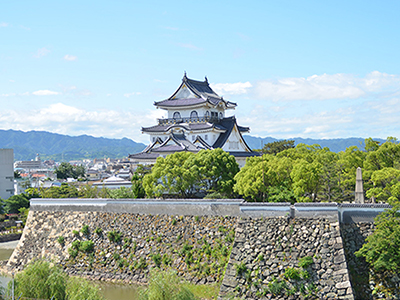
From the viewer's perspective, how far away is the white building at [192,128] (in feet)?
129

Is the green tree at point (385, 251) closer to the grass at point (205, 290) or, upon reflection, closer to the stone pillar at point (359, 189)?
the stone pillar at point (359, 189)

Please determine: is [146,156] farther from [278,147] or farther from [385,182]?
[385,182]

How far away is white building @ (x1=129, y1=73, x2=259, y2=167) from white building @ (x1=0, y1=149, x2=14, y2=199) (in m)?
18.1

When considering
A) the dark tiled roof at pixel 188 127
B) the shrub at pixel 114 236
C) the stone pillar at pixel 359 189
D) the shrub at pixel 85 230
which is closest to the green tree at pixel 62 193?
the dark tiled roof at pixel 188 127

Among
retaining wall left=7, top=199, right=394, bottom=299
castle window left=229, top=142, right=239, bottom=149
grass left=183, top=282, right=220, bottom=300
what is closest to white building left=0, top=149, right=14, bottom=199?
retaining wall left=7, top=199, right=394, bottom=299

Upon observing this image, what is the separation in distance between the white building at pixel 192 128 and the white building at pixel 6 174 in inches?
711

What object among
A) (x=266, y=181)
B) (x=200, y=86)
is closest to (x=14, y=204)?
(x=200, y=86)

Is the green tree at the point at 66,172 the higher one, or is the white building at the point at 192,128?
the white building at the point at 192,128

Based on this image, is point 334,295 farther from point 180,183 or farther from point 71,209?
point 71,209

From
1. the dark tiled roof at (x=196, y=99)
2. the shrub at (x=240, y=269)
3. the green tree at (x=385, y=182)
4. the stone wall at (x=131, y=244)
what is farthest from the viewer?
the dark tiled roof at (x=196, y=99)

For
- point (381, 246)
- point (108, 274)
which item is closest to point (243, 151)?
point (108, 274)

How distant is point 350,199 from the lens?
26.5 metres

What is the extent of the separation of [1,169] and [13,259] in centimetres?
2602

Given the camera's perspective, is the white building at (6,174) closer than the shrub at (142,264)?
No
